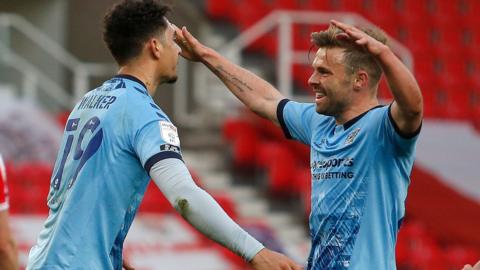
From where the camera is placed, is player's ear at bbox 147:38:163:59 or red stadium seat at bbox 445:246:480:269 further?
red stadium seat at bbox 445:246:480:269

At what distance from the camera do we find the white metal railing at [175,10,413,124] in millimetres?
13352

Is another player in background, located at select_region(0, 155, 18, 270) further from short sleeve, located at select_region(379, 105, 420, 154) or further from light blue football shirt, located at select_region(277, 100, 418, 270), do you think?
short sleeve, located at select_region(379, 105, 420, 154)

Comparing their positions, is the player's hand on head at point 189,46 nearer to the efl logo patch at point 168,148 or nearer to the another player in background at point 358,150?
the another player in background at point 358,150

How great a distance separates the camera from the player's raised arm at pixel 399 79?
4496 mm

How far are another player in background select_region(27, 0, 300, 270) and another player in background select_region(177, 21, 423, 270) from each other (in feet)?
1.89

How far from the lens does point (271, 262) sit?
14.1 ft

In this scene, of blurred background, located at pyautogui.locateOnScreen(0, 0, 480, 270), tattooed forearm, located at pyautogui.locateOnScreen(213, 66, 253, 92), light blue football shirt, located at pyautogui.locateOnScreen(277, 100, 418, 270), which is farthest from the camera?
blurred background, located at pyautogui.locateOnScreen(0, 0, 480, 270)

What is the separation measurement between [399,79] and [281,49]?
29.9ft

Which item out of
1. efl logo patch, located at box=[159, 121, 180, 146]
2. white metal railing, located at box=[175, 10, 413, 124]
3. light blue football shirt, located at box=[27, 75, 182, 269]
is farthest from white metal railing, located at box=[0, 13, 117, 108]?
efl logo patch, located at box=[159, 121, 180, 146]

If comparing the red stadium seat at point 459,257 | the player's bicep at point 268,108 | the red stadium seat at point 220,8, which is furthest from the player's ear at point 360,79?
the red stadium seat at point 220,8

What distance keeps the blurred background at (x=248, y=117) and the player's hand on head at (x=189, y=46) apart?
176 inches

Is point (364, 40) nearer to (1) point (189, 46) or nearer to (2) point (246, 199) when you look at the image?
(1) point (189, 46)

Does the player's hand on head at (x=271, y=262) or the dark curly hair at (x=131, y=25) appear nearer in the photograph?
the player's hand on head at (x=271, y=262)

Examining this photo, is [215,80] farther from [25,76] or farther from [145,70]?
[145,70]
